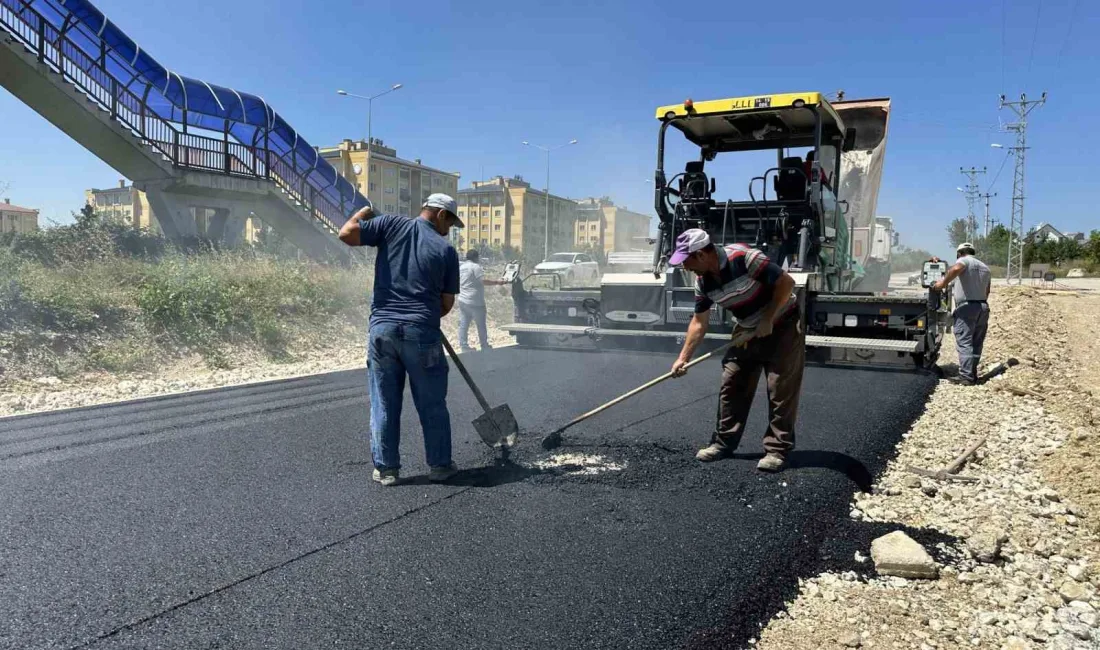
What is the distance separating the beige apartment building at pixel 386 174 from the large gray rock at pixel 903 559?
193 ft

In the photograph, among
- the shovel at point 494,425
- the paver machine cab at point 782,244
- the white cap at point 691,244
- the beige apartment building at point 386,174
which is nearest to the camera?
the white cap at point 691,244

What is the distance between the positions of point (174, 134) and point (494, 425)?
43.2ft

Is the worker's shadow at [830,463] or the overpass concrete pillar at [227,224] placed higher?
the overpass concrete pillar at [227,224]

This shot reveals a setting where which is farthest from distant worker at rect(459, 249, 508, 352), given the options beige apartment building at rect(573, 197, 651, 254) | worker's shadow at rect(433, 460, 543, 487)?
beige apartment building at rect(573, 197, 651, 254)

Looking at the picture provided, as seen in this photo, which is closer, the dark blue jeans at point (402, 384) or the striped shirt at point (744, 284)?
the dark blue jeans at point (402, 384)

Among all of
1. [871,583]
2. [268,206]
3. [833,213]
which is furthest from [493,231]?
[871,583]

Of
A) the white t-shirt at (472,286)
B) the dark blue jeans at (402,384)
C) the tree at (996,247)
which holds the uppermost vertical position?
the tree at (996,247)

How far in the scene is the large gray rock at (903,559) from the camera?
2846 millimetres

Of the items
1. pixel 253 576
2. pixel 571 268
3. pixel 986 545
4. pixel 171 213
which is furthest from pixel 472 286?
pixel 571 268

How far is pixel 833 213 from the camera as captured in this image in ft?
26.2

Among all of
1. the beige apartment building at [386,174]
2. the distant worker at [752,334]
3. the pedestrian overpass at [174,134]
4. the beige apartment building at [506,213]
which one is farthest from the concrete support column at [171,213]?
the beige apartment building at [506,213]

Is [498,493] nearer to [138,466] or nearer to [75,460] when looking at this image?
[138,466]

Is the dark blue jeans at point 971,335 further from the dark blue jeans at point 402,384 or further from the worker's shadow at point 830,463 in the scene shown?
the dark blue jeans at point 402,384

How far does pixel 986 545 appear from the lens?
318 cm
